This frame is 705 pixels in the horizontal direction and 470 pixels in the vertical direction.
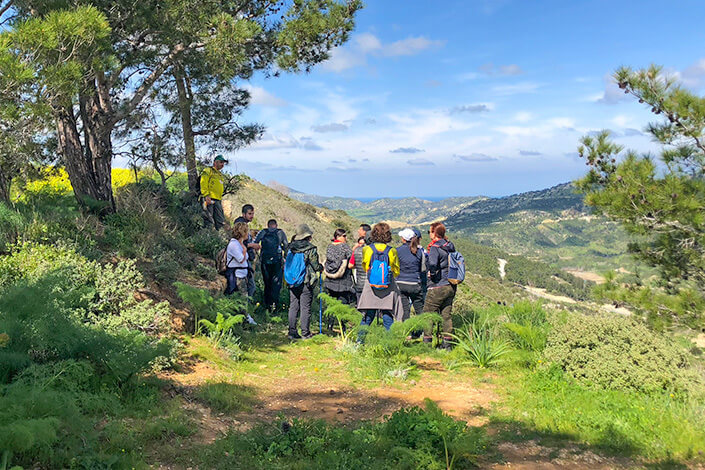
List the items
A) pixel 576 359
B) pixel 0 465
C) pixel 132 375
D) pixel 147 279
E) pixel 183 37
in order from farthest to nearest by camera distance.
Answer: pixel 183 37 → pixel 147 279 → pixel 576 359 → pixel 132 375 → pixel 0 465

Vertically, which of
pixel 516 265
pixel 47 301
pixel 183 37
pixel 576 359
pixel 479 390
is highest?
pixel 183 37

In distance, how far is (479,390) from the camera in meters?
5.86

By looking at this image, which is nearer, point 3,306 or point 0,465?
point 0,465

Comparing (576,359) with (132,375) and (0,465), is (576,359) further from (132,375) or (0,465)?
(0,465)

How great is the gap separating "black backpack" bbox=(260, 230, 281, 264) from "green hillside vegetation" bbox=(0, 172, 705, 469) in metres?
1.42

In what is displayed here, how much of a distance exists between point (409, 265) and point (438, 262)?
581 mm

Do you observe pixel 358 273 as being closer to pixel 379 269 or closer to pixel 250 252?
pixel 379 269

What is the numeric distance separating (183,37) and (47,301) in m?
Answer: 5.77

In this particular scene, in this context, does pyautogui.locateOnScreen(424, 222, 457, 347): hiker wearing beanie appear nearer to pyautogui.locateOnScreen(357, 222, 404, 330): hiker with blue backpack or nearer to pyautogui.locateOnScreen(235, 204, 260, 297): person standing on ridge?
pyautogui.locateOnScreen(357, 222, 404, 330): hiker with blue backpack

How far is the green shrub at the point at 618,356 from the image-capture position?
17.0ft

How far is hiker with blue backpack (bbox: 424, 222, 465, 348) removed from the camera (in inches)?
285

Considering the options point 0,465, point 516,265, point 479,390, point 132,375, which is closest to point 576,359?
point 479,390

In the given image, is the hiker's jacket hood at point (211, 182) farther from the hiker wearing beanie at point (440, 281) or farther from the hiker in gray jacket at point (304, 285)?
the hiker wearing beanie at point (440, 281)

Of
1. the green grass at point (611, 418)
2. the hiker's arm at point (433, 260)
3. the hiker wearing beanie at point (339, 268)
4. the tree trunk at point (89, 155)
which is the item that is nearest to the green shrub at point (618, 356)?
the green grass at point (611, 418)
